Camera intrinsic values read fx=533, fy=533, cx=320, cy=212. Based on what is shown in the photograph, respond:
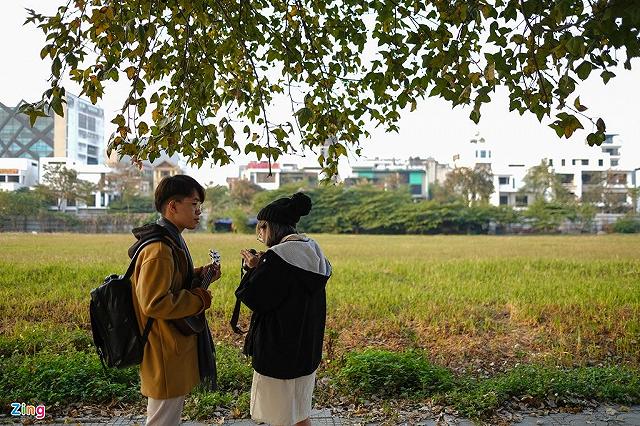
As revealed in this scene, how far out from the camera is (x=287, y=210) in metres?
2.39

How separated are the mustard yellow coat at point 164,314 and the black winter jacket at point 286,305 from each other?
0.27 m

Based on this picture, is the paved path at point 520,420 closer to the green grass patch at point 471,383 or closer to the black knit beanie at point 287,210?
the green grass patch at point 471,383

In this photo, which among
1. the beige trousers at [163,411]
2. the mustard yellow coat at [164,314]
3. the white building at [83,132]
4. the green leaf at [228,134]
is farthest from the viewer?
the white building at [83,132]

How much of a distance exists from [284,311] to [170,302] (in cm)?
50

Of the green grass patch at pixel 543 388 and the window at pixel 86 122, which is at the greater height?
the window at pixel 86 122

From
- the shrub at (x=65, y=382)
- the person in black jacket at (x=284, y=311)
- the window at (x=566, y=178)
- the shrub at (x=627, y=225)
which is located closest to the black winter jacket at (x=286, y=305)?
the person in black jacket at (x=284, y=311)

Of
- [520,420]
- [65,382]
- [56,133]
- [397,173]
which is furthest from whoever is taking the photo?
[397,173]

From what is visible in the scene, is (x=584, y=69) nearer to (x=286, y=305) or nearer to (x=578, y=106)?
(x=578, y=106)

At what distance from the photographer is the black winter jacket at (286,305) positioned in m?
2.23

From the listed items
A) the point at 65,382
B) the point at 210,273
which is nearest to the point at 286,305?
the point at 210,273

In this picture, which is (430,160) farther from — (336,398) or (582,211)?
(336,398)

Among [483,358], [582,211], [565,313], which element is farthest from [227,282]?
[582,211]

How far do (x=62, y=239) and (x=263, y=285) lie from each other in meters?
7.07

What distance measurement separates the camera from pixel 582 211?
13383 mm
